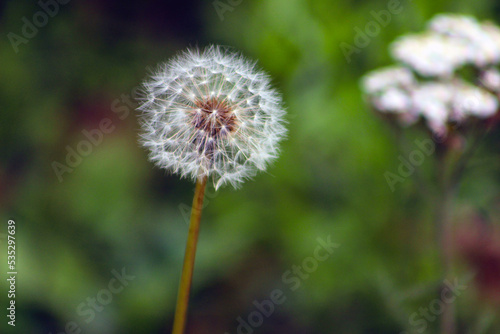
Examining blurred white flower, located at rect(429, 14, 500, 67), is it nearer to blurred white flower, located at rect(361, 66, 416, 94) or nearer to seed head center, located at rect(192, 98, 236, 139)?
blurred white flower, located at rect(361, 66, 416, 94)

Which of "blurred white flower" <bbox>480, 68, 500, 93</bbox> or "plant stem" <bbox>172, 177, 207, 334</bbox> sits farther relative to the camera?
"blurred white flower" <bbox>480, 68, 500, 93</bbox>

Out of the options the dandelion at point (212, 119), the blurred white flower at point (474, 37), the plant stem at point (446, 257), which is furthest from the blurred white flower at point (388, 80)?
the dandelion at point (212, 119)

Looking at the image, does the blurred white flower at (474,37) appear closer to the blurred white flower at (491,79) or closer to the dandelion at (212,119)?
the blurred white flower at (491,79)

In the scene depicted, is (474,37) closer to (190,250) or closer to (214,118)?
(214,118)

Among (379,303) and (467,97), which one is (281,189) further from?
(467,97)

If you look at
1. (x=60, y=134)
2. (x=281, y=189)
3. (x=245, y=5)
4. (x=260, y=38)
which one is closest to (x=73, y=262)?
(x=60, y=134)

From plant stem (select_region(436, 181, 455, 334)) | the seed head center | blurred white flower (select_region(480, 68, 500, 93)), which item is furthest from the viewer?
blurred white flower (select_region(480, 68, 500, 93))

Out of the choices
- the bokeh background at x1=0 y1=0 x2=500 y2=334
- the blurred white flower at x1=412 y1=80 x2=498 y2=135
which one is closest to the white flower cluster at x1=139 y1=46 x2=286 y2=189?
the blurred white flower at x1=412 y1=80 x2=498 y2=135
